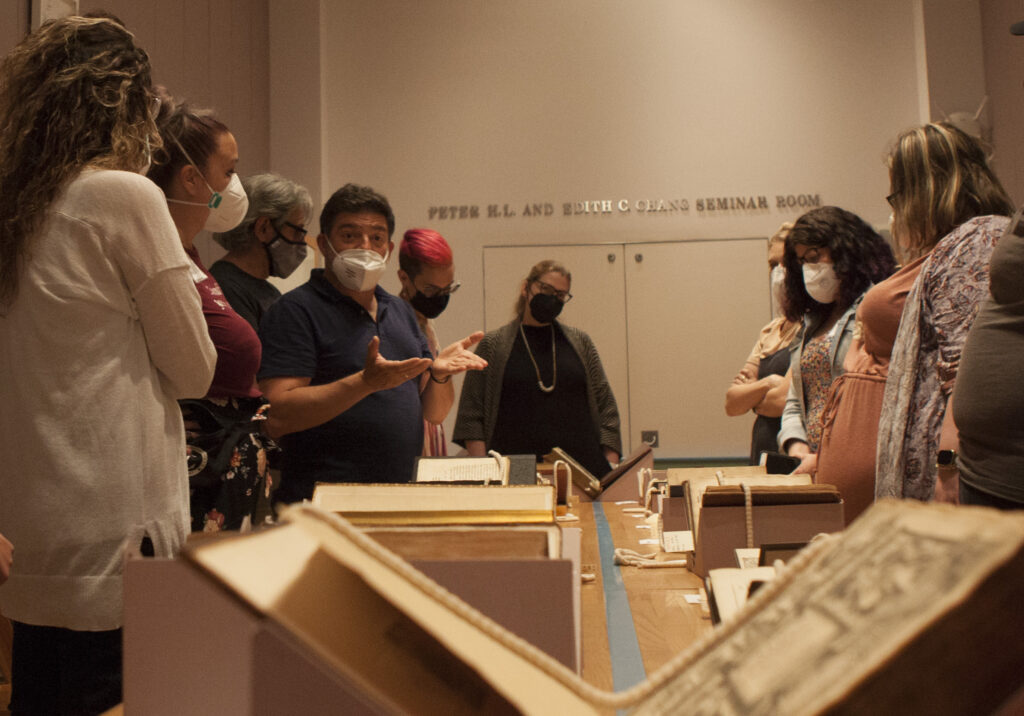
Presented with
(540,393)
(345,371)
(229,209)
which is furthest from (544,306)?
(229,209)

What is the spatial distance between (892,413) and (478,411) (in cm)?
181

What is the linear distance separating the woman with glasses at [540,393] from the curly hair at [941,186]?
1660mm

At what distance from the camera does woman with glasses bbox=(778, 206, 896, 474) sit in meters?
2.59

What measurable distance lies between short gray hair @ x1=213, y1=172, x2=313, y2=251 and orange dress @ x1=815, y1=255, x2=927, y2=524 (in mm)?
1536

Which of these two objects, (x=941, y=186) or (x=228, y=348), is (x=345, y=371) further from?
(x=941, y=186)

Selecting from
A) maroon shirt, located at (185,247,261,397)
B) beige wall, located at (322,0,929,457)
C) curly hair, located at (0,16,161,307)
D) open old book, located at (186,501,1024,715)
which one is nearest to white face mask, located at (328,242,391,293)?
maroon shirt, located at (185,247,261,397)

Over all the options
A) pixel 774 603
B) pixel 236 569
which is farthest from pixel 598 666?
pixel 236 569

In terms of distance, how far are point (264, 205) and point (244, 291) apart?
0.89ft

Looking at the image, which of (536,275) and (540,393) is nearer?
(540,393)

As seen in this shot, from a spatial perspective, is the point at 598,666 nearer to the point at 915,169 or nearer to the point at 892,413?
the point at 892,413

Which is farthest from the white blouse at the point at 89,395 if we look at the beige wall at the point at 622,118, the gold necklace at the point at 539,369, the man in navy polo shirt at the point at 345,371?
the beige wall at the point at 622,118

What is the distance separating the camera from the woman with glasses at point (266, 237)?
8.12ft

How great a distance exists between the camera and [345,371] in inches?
81.5

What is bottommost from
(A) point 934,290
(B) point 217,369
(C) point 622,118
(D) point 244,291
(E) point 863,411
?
(E) point 863,411
